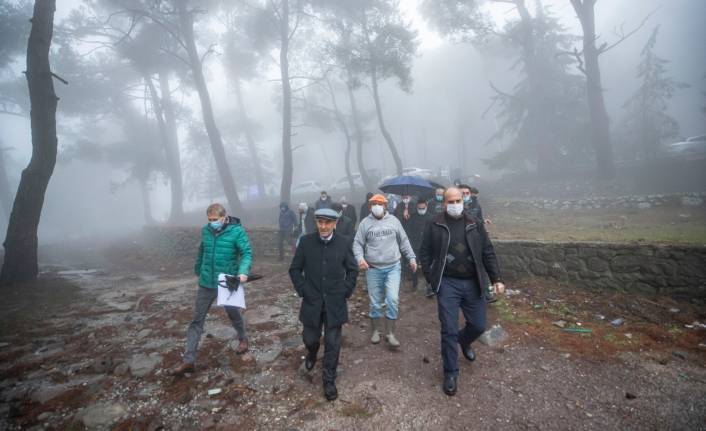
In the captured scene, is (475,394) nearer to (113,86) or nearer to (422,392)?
(422,392)

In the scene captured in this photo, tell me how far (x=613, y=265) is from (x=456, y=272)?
390 centimetres

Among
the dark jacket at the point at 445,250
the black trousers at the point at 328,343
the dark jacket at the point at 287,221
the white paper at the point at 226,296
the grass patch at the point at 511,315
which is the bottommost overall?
the grass patch at the point at 511,315

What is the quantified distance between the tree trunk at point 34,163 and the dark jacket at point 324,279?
945cm

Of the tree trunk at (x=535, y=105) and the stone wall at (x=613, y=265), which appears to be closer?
the stone wall at (x=613, y=265)

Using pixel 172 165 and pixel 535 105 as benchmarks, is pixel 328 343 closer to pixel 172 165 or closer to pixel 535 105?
pixel 535 105

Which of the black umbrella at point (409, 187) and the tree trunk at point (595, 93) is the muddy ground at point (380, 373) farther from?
the tree trunk at point (595, 93)

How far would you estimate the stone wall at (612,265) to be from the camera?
4645mm

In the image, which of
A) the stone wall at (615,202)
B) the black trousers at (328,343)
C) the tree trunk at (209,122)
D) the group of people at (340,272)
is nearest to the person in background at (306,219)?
the group of people at (340,272)

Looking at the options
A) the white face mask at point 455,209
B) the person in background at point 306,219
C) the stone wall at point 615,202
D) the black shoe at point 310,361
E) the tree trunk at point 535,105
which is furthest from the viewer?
the tree trunk at point 535,105

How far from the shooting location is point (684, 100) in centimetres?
3291

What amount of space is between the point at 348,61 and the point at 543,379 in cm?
1668

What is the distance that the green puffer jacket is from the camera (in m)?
3.75

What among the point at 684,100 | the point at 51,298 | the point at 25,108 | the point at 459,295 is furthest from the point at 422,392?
the point at 684,100

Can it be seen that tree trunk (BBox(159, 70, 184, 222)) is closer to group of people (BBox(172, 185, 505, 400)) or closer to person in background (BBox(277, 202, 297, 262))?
person in background (BBox(277, 202, 297, 262))
